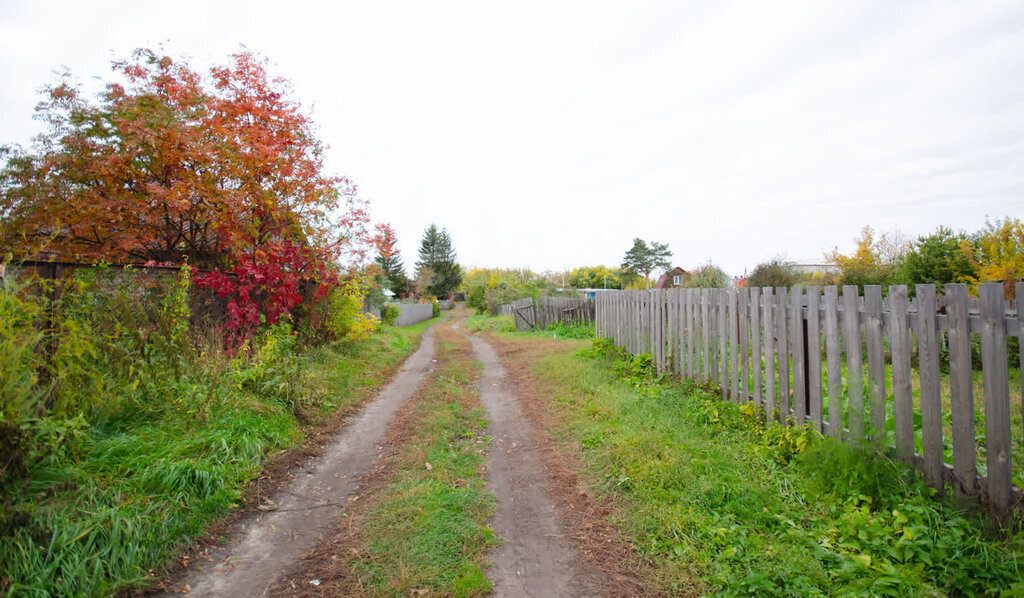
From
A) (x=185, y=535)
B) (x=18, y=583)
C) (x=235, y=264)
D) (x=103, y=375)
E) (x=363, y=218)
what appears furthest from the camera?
(x=363, y=218)

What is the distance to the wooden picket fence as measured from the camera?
287 cm

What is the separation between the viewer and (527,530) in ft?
11.4

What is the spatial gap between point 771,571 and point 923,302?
7.05ft

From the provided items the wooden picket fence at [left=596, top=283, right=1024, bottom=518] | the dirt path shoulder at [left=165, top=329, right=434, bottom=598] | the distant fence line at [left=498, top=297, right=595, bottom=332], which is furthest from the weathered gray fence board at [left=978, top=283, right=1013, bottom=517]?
Answer: the distant fence line at [left=498, top=297, right=595, bottom=332]

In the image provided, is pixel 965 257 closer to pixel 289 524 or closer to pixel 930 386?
pixel 930 386

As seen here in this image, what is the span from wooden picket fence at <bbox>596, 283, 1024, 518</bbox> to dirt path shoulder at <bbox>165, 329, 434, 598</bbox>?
4121 millimetres

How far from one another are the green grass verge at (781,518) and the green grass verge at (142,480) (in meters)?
3.13

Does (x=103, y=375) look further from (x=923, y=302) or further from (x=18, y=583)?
(x=923, y=302)

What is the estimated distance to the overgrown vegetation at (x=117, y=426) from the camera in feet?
8.95

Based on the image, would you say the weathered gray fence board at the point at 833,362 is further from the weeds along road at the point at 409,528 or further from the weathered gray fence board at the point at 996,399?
the weeds along road at the point at 409,528

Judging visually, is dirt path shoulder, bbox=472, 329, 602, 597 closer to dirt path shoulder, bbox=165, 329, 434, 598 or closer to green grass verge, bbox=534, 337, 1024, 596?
green grass verge, bbox=534, 337, 1024, 596

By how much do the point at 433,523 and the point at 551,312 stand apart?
1840 cm

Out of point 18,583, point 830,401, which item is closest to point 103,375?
point 18,583

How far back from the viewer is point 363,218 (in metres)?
11.1
